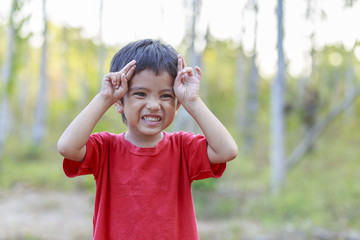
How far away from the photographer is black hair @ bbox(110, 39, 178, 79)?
156cm

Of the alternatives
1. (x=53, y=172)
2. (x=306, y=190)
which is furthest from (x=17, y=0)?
(x=306, y=190)

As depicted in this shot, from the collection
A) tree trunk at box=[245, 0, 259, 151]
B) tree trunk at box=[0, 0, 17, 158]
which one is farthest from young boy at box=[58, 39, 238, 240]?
tree trunk at box=[245, 0, 259, 151]

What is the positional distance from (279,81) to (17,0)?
5.28 meters

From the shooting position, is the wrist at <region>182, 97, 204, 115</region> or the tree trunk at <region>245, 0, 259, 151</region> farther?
the tree trunk at <region>245, 0, 259, 151</region>

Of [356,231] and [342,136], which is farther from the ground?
[342,136]

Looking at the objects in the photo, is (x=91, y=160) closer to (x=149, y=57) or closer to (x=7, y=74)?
(x=149, y=57)

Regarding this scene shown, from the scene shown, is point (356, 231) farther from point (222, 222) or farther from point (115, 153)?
point (115, 153)

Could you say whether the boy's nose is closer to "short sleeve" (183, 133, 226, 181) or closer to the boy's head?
the boy's head

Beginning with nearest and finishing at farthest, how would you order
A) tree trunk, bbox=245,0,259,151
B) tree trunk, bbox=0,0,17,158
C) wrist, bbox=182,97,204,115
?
wrist, bbox=182,97,204,115 → tree trunk, bbox=0,0,17,158 → tree trunk, bbox=245,0,259,151

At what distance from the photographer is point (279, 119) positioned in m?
7.15

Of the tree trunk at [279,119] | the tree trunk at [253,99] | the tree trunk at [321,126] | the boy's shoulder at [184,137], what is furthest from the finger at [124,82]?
the tree trunk at [253,99]

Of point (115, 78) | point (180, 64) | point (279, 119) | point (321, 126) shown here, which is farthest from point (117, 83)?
point (321, 126)

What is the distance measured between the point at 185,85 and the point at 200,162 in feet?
0.94

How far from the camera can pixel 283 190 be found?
7.08 m
